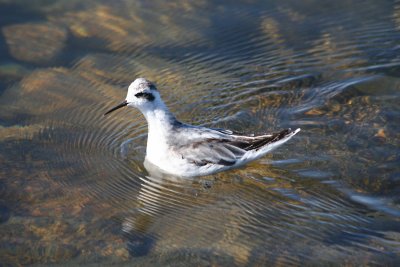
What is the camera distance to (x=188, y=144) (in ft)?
28.2

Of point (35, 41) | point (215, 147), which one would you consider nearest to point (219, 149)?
point (215, 147)

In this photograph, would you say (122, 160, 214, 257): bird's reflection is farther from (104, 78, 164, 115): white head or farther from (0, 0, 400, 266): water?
(104, 78, 164, 115): white head

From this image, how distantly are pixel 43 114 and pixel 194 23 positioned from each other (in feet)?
11.9

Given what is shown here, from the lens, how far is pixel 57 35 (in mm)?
11438

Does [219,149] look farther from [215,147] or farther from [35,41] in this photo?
[35,41]

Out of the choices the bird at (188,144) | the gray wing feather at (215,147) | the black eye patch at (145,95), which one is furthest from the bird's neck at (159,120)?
the gray wing feather at (215,147)

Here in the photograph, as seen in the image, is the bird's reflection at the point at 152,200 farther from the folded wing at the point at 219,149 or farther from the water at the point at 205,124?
the folded wing at the point at 219,149

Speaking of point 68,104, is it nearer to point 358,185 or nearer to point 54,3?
point 54,3

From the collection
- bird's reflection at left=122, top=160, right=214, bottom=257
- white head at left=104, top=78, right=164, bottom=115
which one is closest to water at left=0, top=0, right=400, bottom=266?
bird's reflection at left=122, top=160, right=214, bottom=257

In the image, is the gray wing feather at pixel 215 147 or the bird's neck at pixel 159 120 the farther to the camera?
the bird's neck at pixel 159 120

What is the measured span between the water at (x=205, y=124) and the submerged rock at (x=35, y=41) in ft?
0.11

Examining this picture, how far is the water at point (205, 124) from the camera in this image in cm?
701

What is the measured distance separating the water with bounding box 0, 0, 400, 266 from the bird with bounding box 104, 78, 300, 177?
7.8 inches

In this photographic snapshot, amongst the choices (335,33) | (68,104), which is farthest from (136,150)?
(335,33)
